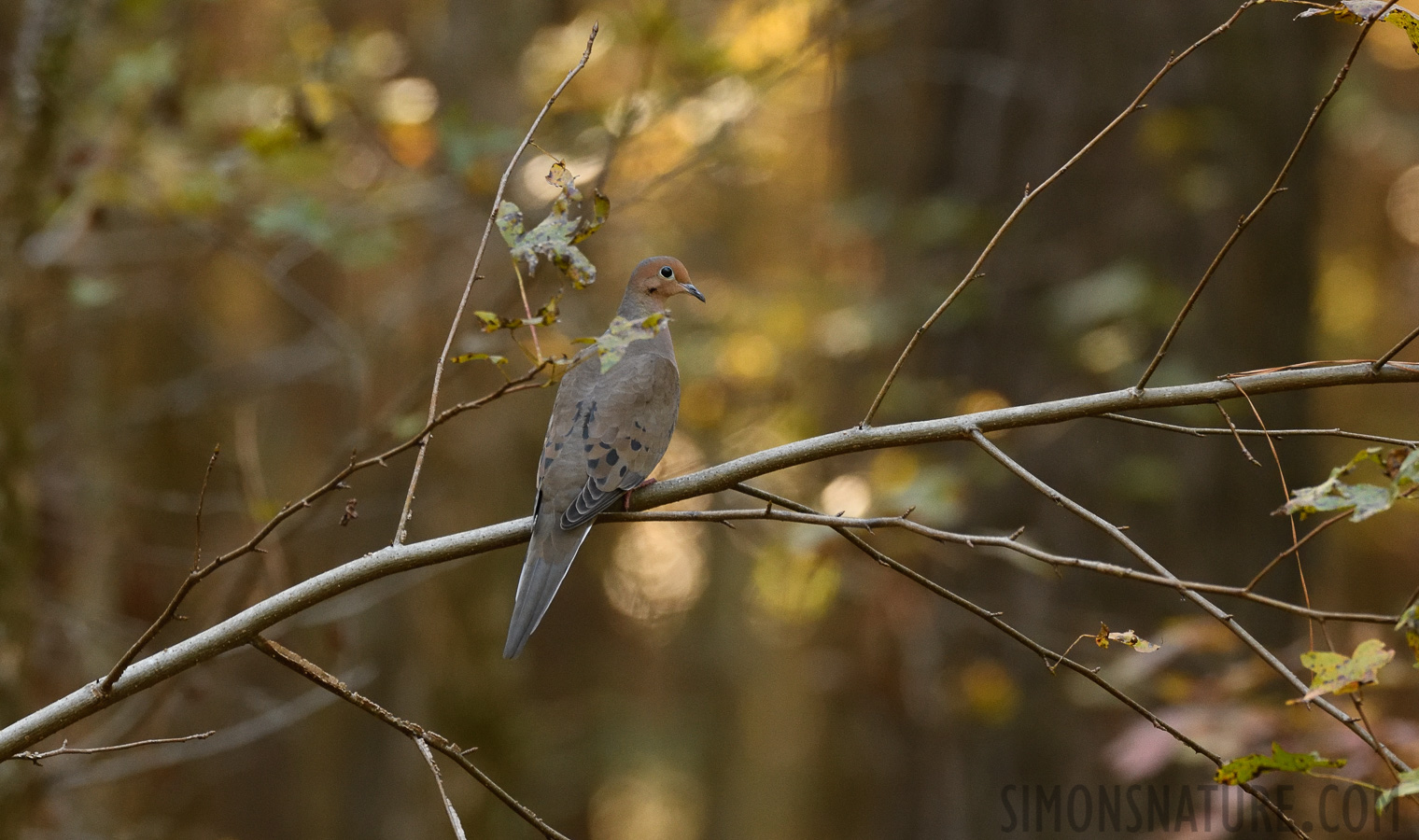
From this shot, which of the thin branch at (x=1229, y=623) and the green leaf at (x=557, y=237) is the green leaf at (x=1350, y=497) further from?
the green leaf at (x=557, y=237)

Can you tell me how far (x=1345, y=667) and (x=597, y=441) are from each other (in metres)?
2.11

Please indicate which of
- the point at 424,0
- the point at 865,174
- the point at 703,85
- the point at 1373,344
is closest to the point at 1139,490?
the point at 703,85

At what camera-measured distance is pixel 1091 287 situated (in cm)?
495

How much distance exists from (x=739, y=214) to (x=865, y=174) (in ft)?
22.9

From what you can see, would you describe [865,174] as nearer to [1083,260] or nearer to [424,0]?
[1083,260]

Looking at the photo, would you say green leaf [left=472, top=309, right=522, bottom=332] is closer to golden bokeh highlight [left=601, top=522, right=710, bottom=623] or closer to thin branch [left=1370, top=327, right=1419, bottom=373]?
thin branch [left=1370, top=327, right=1419, bottom=373]

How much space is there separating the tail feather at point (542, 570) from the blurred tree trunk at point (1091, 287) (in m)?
2.86

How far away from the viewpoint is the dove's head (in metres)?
3.91

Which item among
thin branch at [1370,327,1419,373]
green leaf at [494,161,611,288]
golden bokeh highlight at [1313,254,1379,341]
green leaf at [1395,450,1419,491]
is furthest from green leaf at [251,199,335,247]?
golden bokeh highlight at [1313,254,1379,341]

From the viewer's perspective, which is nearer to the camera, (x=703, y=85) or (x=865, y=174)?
(x=703, y=85)

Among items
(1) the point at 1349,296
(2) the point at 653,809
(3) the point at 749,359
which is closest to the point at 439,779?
(3) the point at 749,359

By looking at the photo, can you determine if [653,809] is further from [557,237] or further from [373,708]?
[557,237]

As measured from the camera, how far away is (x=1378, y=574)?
56.6 ft

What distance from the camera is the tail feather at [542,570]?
2.64m
